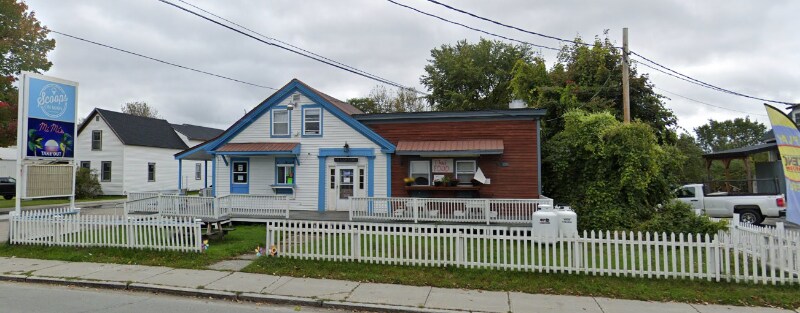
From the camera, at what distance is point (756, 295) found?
6.58 metres

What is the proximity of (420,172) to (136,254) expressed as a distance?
31.9 ft

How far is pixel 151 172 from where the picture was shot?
33500 mm

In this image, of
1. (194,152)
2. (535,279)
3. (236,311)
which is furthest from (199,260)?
(194,152)

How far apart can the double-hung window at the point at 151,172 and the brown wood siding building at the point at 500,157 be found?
25264 mm

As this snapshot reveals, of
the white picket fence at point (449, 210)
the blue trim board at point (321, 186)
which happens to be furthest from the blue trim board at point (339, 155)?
the white picket fence at point (449, 210)

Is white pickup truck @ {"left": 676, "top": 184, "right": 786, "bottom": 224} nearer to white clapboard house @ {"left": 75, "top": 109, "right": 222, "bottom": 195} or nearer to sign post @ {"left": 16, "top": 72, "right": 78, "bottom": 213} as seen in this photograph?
sign post @ {"left": 16, "top": 72, "right": 78, "bottom": 213}

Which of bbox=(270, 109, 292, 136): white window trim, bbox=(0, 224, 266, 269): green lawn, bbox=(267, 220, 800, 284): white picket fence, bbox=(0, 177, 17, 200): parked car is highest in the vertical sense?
bbox=(270, 109, 292, 136): white window trim

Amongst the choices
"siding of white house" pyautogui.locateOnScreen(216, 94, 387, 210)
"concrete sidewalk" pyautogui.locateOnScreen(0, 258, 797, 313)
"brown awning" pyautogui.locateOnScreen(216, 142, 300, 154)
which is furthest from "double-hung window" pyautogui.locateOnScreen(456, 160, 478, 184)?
"concrete sidewalk" pyautogui.locateOnScreen(0, 258, 797, 313)

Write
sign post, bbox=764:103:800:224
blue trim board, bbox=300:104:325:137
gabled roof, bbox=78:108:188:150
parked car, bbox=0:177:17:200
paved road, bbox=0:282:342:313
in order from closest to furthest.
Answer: paved road, bbox=0:282:342:313, sign post, bbox=764:103:800:224, blue trim board, bbox=300:104:325:137, parked car, bbox=0:177:17:200, gabled roof, bbox=78:108:188:150

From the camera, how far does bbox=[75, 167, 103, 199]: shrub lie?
91.2ft

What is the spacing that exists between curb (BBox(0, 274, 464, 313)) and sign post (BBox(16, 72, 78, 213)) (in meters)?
3.91

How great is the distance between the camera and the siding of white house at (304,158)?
16375 mm

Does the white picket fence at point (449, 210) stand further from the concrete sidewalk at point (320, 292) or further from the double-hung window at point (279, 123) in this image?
the concrete sidewalk at point (320, 292)

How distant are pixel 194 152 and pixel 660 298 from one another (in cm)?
1651
